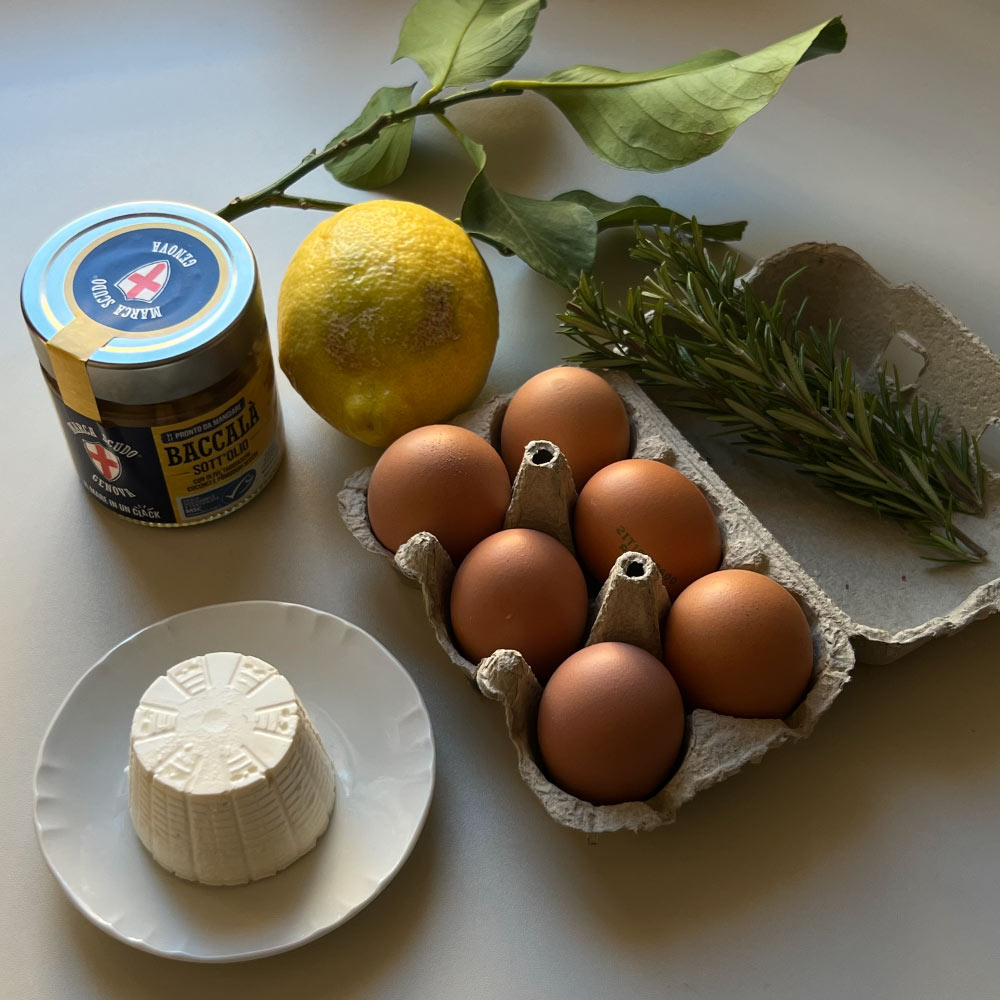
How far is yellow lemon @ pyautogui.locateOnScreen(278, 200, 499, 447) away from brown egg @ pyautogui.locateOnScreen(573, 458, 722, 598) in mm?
153

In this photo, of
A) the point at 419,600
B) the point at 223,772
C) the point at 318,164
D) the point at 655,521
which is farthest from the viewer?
the point at 318,164

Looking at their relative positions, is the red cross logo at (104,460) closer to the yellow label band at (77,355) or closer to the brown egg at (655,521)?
the yellow label band at (77,355)

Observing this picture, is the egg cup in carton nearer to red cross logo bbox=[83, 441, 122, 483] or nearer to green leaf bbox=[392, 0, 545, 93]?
red cross logo bbox=[83, 441, 122, 483]

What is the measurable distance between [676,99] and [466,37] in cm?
24

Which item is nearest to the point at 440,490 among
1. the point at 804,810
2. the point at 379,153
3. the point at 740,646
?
the point at 740,646

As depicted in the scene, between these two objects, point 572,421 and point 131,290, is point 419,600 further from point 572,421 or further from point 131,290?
point 131,290

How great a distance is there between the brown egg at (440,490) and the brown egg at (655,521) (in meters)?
0.07

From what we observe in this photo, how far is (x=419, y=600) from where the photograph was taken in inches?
33.2

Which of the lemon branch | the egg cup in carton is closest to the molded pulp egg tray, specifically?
the egg cup in carton

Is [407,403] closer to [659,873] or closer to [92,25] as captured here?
[659,873]

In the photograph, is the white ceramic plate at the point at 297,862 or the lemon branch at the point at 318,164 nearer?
the white ceramic plate at the point at 297,862

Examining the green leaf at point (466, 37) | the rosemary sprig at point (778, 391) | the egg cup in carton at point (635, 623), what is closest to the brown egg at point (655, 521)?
the egg cup in carton at point (635, 623)

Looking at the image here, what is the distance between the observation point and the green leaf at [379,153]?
1.07 m

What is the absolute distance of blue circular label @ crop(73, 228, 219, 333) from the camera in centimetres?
75
